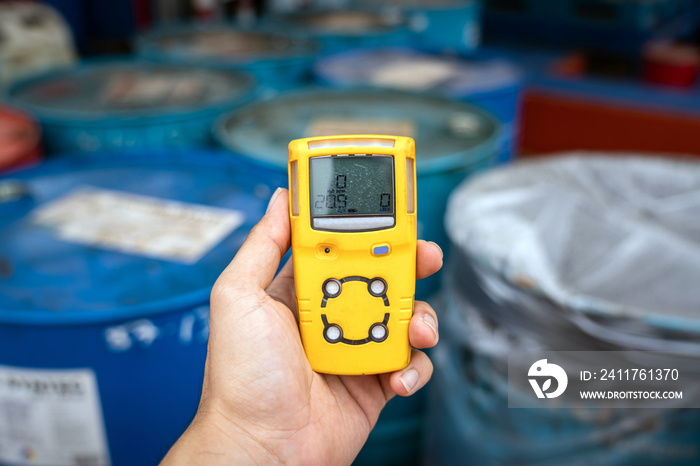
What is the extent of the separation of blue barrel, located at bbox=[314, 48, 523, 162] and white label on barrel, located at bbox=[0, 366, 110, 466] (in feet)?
4.00

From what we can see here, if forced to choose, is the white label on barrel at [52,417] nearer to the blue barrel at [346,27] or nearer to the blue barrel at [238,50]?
the blue barrel at [238,50]

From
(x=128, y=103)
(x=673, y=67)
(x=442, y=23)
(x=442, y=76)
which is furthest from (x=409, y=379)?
(x=673, y=67)

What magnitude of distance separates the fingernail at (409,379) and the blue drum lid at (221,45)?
145 cm

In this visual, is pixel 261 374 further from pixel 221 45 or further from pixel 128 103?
pixel 221 45

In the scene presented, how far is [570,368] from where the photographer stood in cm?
101

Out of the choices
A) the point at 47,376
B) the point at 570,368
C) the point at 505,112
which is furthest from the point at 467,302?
the point at 505,112

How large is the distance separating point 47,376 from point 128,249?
0.88 ft

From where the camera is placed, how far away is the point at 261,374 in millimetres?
711

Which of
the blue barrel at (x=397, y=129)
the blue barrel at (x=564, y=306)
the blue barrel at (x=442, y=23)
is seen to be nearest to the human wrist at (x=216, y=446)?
the blue barrel at (x=564, y=306)

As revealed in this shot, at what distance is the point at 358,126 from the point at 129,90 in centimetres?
74

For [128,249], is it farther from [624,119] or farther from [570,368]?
[624,119]

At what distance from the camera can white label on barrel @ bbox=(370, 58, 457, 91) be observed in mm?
2047

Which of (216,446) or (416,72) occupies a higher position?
(416,72)

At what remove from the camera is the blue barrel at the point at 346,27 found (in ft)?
8.02
